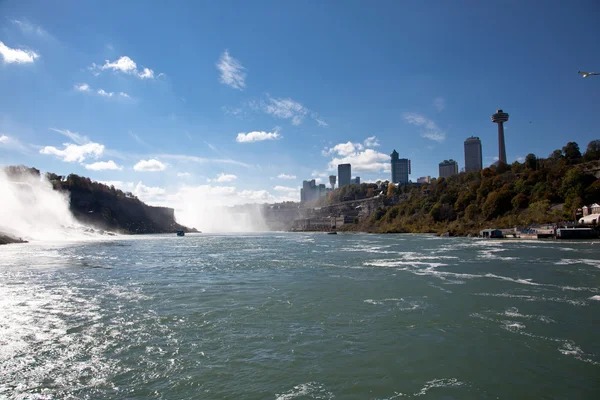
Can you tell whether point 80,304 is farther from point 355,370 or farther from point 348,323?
point 355,370

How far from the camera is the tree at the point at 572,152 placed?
114881 mm

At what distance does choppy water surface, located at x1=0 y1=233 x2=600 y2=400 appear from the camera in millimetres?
7684

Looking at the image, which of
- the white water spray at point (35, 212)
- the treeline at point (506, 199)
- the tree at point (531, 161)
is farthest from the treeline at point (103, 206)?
the tree at point (531, 161)

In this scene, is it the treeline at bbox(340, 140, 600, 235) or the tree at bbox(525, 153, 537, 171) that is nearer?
the treeline at bbox(340, 140, 600, 235)

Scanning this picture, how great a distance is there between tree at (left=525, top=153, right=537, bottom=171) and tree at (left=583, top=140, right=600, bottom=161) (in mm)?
12901

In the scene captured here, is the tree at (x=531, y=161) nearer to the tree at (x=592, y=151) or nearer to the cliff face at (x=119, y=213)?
the tree at (x=592, y=151)

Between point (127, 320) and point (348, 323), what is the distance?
7.59m

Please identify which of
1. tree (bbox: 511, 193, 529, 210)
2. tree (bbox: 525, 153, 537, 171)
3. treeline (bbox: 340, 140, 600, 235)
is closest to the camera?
treeline (bbox: 340, 140, 600, 235)

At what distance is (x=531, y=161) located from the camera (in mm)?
118938

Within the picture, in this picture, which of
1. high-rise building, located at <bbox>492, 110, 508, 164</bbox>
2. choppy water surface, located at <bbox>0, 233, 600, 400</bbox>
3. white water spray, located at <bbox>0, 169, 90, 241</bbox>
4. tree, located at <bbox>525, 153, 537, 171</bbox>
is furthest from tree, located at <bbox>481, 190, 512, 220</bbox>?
white water spray, located at <bbox>0, 169, 90, 241</bbox>

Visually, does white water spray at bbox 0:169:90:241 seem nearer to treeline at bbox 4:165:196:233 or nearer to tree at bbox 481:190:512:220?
treeline at bbox 4:165:196:233

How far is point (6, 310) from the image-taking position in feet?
45.2

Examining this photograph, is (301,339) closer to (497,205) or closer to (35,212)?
(497,205)

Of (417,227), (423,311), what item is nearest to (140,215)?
(417,227)
